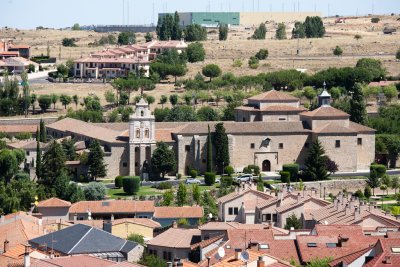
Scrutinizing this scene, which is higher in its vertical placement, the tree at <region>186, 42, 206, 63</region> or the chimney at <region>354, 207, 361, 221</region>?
Answer: the tree at <region>186, 42, 206, 63</region>

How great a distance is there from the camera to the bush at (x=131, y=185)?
63.2 meters

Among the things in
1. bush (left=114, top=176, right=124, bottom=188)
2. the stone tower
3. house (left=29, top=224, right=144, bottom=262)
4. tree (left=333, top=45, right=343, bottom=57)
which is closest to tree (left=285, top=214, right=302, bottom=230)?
house (left=29, top=224, right=144, bottom=262)

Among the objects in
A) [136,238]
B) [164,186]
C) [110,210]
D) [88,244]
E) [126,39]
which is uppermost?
[126,39]

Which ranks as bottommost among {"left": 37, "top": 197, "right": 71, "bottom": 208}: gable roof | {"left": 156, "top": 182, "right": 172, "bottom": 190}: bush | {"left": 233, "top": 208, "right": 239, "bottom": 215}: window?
{"left": 156, "top": 182, "right": 172, "bottom": 190}: bush

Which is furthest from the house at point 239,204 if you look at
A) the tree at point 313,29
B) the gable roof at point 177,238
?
the tree at point 313,29

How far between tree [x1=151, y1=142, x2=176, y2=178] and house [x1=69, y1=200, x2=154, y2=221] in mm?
11378

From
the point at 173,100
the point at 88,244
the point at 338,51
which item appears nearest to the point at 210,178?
the point at 88,244

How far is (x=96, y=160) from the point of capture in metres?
67.3

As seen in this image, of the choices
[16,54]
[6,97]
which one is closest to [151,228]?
[6,97]

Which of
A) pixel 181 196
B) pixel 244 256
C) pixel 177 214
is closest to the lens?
pixel 244 256

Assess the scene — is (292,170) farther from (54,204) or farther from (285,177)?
(54,204)

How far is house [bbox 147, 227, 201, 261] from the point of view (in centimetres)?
4306

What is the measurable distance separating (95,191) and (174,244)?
59.7 feet

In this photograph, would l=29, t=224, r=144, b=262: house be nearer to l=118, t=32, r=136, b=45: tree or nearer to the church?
the church
